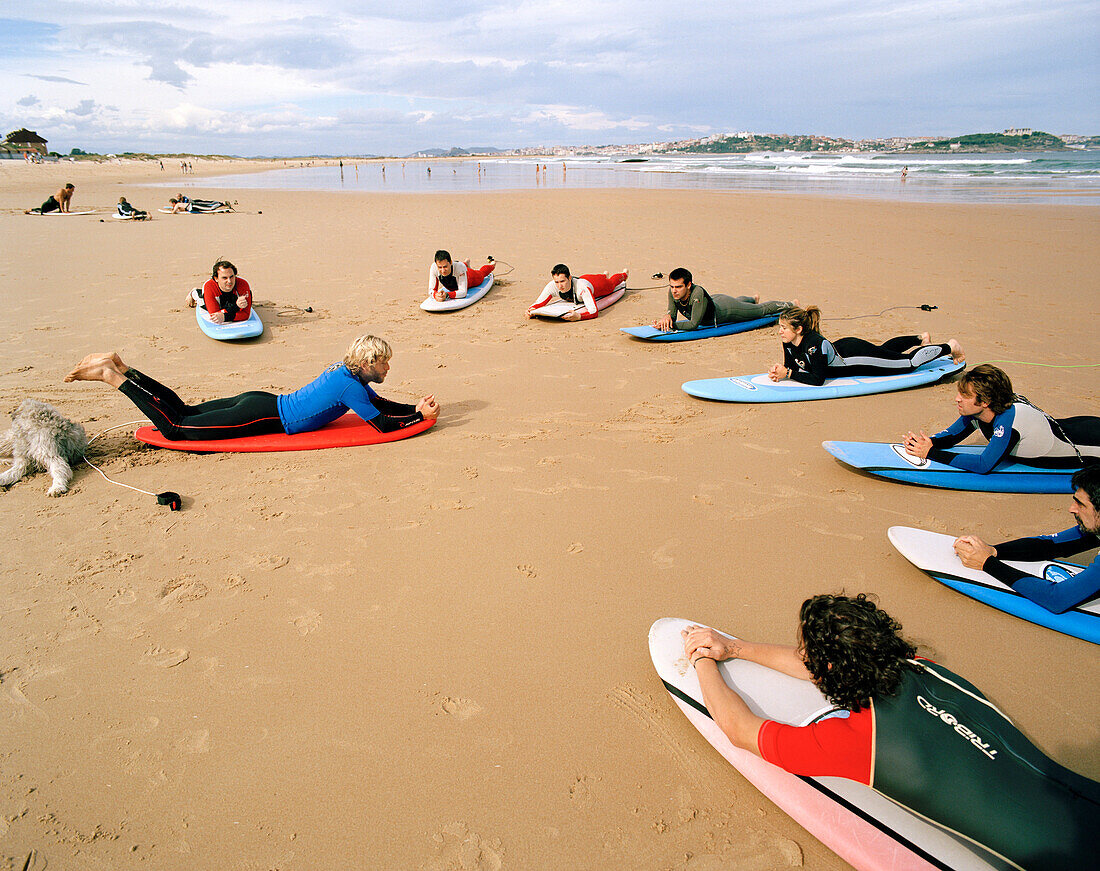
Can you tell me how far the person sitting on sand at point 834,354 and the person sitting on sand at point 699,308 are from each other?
1787 millimetres

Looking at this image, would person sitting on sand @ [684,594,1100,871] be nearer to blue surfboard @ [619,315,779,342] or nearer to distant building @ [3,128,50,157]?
blue surfboard @ [619,315,779,342]

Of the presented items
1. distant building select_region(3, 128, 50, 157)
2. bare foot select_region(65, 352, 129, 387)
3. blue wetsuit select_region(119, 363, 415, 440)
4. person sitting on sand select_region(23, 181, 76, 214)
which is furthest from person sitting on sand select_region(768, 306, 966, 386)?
distant building select_region(3, 128, 50, 157)

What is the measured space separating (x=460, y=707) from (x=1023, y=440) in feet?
13.9

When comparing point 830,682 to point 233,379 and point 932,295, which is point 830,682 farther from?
point 932,295

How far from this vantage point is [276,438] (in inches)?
201

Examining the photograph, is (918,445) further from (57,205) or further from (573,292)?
(57,205)

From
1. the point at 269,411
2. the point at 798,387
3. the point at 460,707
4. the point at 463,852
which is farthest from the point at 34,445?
the point at 798,387

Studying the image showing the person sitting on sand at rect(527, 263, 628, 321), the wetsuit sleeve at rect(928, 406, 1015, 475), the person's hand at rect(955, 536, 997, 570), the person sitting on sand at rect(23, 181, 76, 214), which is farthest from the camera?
the person sitting on sand at rect(23, 181, 76, 214)

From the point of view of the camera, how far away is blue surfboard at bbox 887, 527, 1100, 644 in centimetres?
300

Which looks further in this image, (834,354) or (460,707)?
(834,354)

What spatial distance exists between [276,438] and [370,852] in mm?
3750

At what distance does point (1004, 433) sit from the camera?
403 cm

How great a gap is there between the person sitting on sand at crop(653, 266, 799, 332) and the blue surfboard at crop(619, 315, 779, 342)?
5 cm

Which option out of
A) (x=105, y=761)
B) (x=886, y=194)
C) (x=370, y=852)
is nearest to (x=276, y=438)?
(x=105, y=761)
